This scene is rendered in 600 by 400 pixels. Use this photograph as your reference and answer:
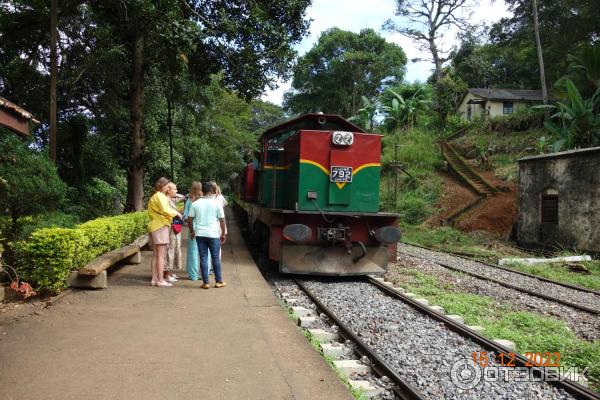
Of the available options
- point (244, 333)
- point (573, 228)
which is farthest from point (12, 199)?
point (573, 228)

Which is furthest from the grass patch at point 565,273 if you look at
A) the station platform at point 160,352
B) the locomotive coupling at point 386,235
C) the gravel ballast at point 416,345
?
the station platform at point 160,352

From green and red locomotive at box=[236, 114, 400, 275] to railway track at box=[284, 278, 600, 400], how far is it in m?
1.29

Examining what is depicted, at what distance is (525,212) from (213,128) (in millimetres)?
19692

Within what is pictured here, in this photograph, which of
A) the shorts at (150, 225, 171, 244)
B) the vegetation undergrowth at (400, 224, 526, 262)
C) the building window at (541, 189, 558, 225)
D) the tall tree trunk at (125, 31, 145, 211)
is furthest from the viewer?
the building window at (541, 189, 558, 225)

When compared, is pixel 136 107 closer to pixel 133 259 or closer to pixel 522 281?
pixel 133 259

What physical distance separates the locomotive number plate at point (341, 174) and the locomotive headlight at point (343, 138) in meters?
0.45

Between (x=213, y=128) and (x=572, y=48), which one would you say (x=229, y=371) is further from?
(x=572, y=48)

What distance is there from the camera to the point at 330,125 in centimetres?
952

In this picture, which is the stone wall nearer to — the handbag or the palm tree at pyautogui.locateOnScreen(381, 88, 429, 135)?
the handbag

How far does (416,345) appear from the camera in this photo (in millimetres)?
5000

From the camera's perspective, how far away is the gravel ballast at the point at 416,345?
3951 mm

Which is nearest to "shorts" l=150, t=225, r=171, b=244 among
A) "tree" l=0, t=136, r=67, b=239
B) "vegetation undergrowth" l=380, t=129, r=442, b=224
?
"tree" l=0, t=136, r=67, b=239

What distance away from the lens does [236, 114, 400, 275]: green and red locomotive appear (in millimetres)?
8305
